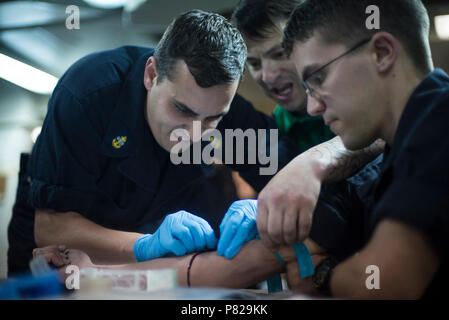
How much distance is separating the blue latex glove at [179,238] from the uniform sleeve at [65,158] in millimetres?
196

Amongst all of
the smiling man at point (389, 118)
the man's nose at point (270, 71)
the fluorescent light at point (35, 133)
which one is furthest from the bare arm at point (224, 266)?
the man's nose at point (270, 71)

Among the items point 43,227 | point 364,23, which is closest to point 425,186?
point 364,23

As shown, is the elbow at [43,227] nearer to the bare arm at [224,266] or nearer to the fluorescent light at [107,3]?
the bare arm at [224,266]

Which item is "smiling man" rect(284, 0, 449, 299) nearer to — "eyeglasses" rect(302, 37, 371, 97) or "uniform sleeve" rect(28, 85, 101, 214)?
"eyeglasses" rect(302, 37, 371, 97)

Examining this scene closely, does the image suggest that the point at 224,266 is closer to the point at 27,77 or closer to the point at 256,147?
the point at 256,147

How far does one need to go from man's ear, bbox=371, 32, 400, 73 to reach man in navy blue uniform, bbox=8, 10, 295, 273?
35cm

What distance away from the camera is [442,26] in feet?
5.12

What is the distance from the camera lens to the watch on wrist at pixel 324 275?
0.69m

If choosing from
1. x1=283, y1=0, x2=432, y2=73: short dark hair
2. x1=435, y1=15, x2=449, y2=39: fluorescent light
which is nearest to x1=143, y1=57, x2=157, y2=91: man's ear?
x1=283, y1=0, x2=432, y2=73: short dark hair

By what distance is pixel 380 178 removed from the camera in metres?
0.68

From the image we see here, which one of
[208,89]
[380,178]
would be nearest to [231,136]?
[208,89]

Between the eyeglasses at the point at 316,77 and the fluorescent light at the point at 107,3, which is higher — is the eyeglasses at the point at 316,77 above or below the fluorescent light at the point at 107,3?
below
